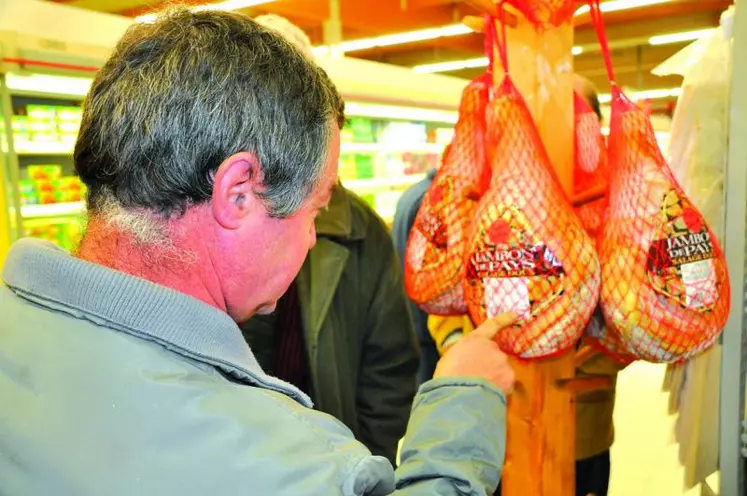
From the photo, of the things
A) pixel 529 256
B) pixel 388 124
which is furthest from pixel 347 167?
pixel 529 256

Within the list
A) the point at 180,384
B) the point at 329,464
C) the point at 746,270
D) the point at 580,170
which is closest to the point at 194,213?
the point at 180,384

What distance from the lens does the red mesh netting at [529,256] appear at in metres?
1.11

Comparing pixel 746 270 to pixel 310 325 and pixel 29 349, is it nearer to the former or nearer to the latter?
pixel 310 325

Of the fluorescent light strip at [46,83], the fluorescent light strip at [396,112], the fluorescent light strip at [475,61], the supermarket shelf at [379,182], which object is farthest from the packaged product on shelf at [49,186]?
the fluorescent light strip at [475,61]

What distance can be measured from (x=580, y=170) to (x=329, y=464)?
3.20 feet

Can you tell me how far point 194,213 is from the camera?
75 cm

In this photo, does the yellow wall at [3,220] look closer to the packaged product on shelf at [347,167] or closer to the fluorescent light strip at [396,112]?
the fluorescent light strip at [396,112]

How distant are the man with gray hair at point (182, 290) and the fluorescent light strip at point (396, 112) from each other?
3.75 metres

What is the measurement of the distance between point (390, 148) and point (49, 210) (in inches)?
135

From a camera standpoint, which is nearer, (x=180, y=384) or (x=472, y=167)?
(x=180, y=384)

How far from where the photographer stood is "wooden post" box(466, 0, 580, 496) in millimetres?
1252

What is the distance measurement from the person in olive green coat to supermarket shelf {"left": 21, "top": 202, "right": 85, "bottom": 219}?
1.59 meters

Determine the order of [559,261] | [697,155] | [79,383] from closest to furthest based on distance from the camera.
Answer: [79,383] → [559,261] → [697,155]

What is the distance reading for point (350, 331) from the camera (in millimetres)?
1794
